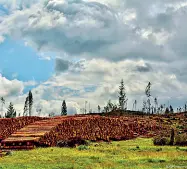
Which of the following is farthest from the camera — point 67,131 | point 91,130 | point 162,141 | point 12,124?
point 12,124

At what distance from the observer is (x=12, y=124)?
4544cm

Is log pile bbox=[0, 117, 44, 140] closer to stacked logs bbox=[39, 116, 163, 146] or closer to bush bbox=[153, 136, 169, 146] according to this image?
stacked logs bbox=[39, 116, 163, 146]

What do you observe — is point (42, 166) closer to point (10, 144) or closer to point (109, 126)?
point (10, 144)

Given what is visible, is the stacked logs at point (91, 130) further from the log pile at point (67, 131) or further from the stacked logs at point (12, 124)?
the stacked logs at point (12, 124)

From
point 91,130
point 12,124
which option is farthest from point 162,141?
point 12,124

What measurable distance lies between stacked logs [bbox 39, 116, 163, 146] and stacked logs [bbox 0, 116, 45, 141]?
5.05 meters

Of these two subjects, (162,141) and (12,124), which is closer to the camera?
(162,141)

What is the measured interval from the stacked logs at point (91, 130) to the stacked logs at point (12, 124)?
5.05 metres

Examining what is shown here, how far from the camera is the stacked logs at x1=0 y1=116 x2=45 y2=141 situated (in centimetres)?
4431

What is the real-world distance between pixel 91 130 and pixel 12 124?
930 cm

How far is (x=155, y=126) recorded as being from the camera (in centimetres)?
5228

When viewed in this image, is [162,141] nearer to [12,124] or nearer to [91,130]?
[91,130]

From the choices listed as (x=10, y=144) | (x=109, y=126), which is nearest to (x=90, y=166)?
(x=10, y=144)

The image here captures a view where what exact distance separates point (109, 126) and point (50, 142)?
8.85m
